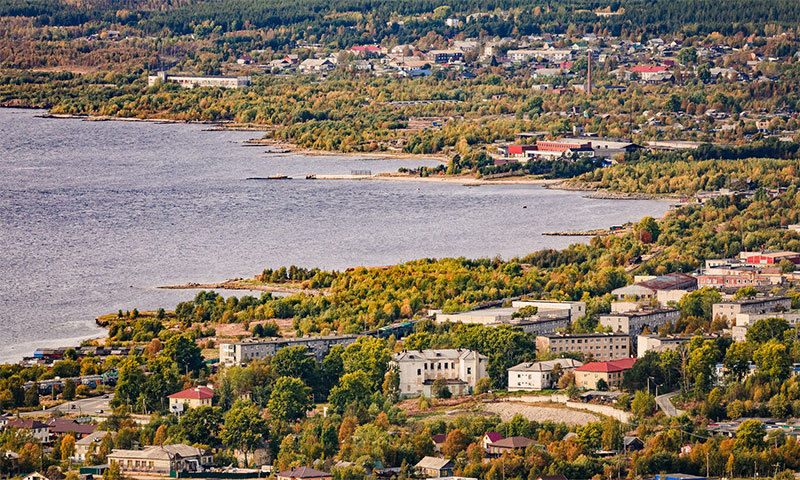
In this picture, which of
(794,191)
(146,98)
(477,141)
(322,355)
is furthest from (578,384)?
(146,98)

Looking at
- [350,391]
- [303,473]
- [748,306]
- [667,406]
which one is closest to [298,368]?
[350,391]

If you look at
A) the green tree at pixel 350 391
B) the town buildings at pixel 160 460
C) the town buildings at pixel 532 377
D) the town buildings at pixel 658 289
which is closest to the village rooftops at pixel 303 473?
the town buildings at pixel 160 460

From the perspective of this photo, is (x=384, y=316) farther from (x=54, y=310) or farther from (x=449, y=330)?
(x=54, y=310)

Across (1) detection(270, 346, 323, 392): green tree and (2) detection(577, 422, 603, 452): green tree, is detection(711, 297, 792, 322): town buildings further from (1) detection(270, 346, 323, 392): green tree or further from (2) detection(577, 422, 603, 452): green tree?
(2) detection(577, 422, 603, 452): green tree

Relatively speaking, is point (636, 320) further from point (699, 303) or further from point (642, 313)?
point (699, 303)

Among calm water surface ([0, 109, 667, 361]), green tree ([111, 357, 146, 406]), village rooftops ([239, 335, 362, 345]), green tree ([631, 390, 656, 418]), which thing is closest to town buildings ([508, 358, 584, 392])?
green tree ([631, 390, 656, 418])

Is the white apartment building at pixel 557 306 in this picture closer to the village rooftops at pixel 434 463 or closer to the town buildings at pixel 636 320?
the town buildings at pixel 636 320
